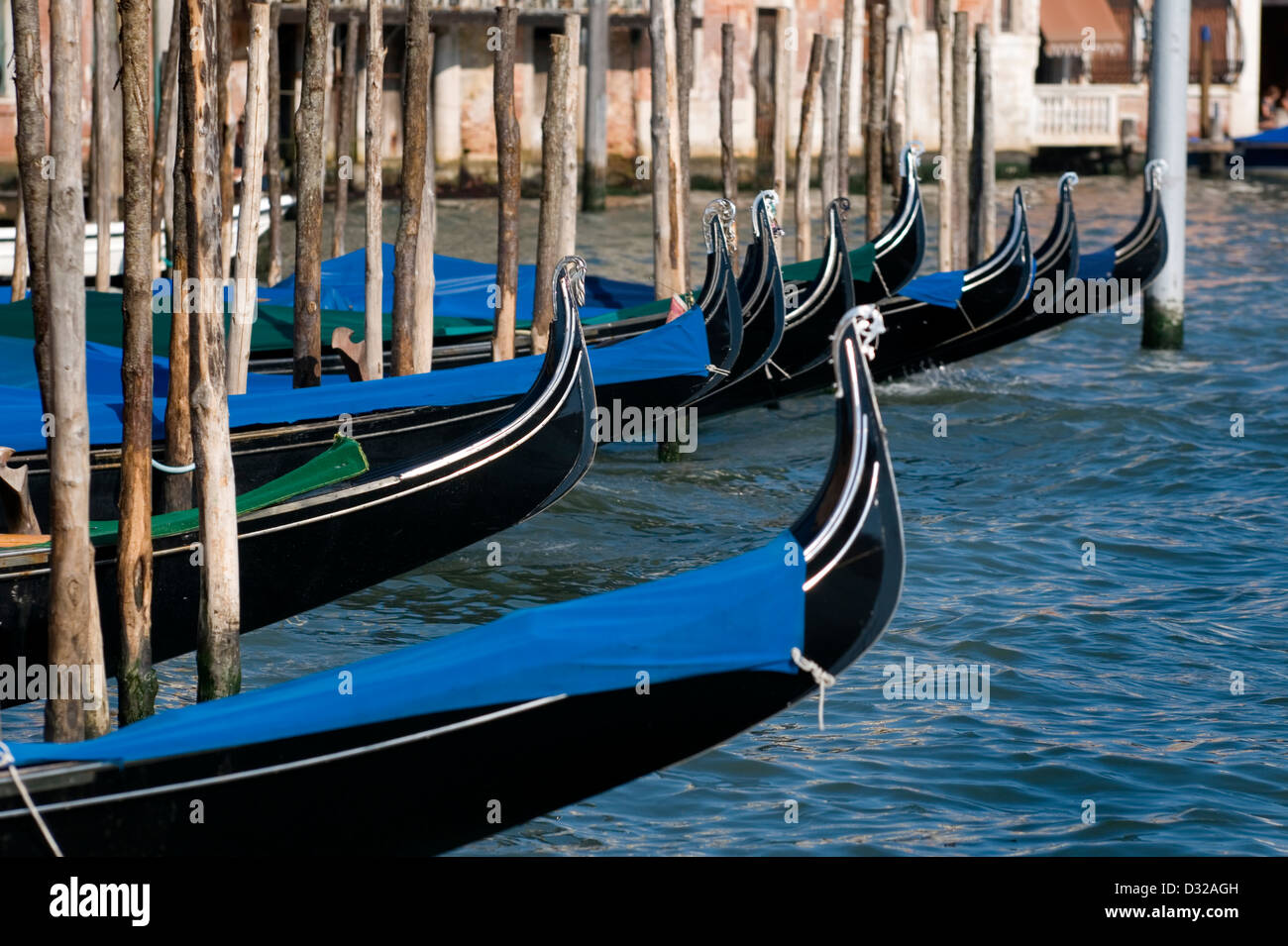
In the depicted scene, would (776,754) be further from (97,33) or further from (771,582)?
(97,33)

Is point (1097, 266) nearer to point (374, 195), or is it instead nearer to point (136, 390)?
point (374, 195)

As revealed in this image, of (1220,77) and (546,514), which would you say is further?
(1220,77)

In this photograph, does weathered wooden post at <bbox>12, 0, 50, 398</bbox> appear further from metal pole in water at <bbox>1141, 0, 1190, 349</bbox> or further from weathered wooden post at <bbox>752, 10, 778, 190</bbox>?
weathered wooden post at <bbox>752, 10, 778, 190</bbox>

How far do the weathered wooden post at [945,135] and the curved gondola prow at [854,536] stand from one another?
6.17 meters

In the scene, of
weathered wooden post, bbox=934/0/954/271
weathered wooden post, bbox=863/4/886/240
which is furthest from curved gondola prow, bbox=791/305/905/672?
weathered wooden post, bbox=934/0/954/271

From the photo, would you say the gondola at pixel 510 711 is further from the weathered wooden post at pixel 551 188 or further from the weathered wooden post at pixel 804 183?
the weathered wooden post at pixel 804 183

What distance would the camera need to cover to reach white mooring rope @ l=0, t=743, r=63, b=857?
9.43ft

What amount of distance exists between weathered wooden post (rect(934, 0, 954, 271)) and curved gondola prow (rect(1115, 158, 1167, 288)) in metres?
0.94

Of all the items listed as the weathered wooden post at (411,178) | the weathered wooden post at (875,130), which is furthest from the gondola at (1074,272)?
the weathered wooden post at (411,178)

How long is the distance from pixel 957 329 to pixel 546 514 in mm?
2561

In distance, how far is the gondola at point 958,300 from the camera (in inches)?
315

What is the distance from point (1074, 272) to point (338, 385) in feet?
13.9

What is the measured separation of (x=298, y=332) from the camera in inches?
232
